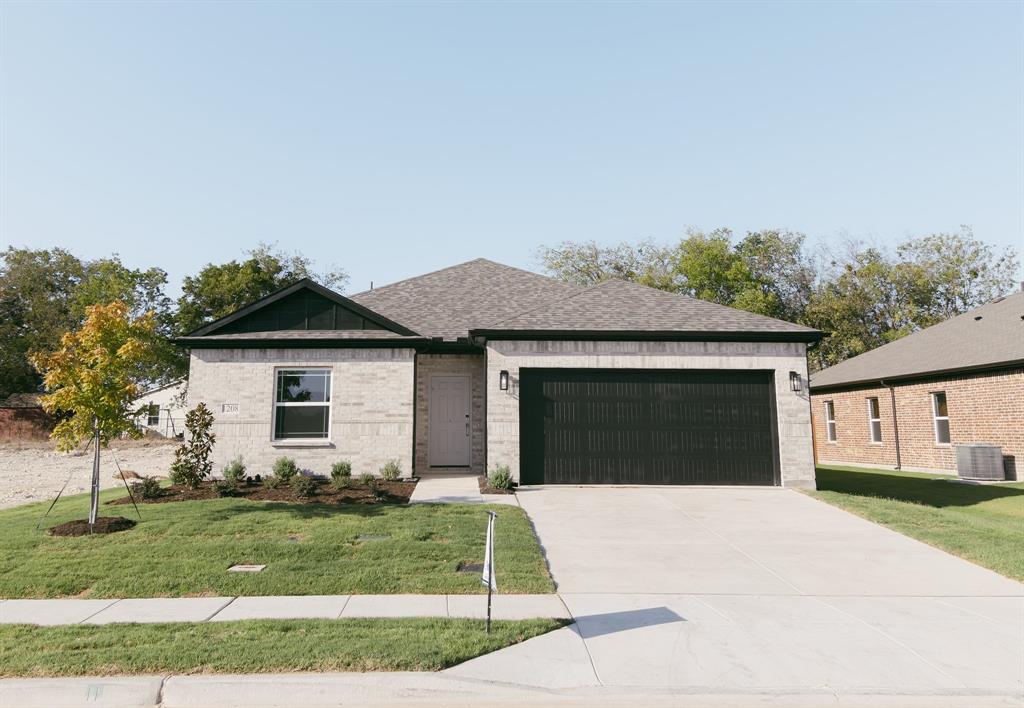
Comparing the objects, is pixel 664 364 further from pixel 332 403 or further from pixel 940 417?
pixel 940 417

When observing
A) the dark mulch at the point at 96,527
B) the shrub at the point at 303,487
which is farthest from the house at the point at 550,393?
the dark mulch at the point at 96,527

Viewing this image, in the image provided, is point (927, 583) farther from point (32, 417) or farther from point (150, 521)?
point (32, 417)

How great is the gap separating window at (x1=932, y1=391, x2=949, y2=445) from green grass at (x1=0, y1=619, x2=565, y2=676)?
19776 millimetres

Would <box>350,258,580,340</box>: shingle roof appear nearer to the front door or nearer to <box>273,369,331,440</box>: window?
the front door

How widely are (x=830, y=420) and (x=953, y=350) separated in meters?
6.62

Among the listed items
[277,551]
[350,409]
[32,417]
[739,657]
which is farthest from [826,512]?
[32,417]

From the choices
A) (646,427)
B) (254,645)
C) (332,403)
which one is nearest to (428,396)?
(332,403)

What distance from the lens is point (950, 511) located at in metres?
11.4

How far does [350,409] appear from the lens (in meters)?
13.9

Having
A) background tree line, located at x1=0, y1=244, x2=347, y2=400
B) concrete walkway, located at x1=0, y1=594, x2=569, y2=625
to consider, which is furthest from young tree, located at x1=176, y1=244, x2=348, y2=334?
concrete walkway, located at x1=0, y1=594, x2=569, y2=625

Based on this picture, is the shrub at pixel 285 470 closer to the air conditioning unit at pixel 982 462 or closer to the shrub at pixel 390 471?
the shrub at pixel 390 471

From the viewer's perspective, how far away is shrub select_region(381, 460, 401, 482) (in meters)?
13.4

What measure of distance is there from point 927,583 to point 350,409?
37.8 ft

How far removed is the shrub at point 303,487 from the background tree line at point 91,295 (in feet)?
84.0
